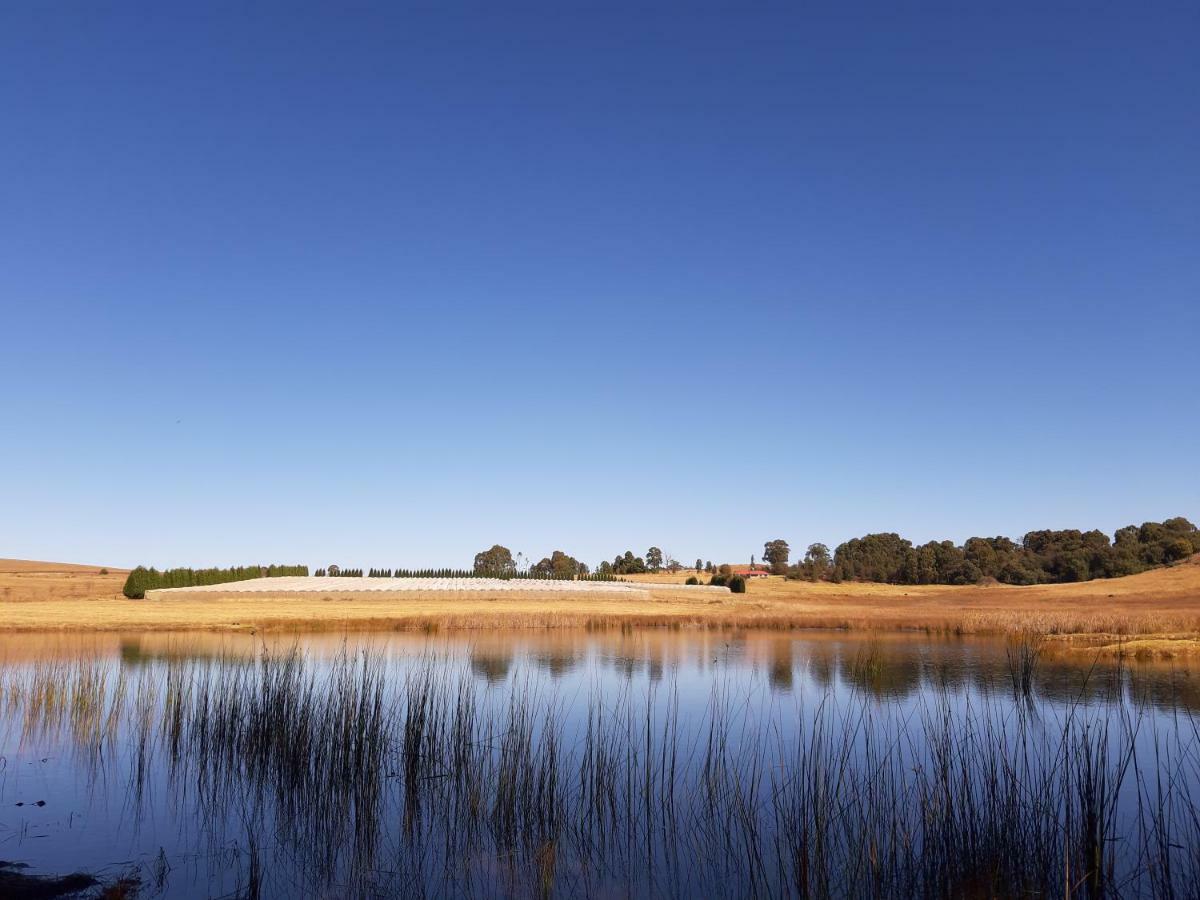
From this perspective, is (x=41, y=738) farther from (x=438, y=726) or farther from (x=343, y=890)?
(x=343, y=890)

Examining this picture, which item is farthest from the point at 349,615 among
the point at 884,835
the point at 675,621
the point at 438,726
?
the point at 884,835

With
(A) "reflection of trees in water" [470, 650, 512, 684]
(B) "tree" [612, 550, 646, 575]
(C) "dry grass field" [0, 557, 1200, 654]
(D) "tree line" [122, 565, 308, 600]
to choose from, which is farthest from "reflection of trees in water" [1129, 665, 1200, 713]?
(B) "tree" [612, 550, 646, 575]

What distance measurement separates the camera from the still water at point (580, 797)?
8195 millimetres

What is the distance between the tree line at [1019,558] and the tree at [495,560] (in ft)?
119

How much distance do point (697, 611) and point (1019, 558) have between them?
5729 cm

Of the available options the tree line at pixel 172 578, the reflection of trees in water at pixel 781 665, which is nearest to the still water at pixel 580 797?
the reflection of trees in water at pixel 781 665

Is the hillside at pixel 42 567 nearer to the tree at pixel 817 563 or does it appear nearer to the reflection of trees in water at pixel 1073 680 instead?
the tree at pixel 817 563

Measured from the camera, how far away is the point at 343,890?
829 cm

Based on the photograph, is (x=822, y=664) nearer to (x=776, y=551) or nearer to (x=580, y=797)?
(x=580, y=797)

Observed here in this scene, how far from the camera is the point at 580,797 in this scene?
10.9m

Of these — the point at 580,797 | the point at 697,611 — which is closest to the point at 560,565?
the point at 697,611

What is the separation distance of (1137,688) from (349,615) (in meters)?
32.0

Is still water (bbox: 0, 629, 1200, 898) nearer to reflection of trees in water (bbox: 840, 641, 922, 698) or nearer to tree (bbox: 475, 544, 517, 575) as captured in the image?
reflection of trees in water (bbox: 840, 641, 922, 698)

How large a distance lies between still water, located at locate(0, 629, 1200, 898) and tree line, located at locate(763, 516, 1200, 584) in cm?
7086
